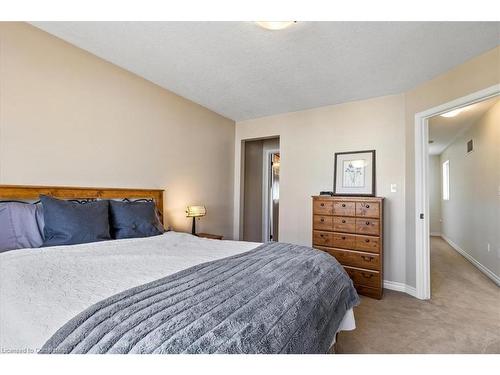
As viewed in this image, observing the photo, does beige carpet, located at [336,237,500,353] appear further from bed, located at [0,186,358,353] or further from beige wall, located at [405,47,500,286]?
bed, located at [0,186,358,353]

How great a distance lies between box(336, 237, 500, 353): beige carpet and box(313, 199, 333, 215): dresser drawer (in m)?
1.05

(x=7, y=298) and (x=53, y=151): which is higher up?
(x=53, y=151)

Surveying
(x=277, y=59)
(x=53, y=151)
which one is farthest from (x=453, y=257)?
(x=53, y=151)

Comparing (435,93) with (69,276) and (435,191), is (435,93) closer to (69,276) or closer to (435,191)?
(69,276)

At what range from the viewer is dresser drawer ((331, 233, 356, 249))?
3008 millimetres

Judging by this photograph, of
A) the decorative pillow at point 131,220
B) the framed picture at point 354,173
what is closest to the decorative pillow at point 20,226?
the decorative pillow at point 131,220

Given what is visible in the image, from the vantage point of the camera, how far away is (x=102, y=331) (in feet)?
2.42

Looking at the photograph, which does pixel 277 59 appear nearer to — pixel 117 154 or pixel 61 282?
pixel 117 154

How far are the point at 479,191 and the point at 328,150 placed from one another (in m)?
2.50

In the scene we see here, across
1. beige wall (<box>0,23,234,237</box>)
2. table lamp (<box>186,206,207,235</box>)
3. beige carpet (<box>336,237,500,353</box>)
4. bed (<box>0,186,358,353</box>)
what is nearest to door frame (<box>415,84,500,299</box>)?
beige carpet (<box>336,237,500,353</box>)

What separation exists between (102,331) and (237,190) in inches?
146

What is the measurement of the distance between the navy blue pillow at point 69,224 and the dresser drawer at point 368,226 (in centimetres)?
261

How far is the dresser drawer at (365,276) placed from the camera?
9.30ft
